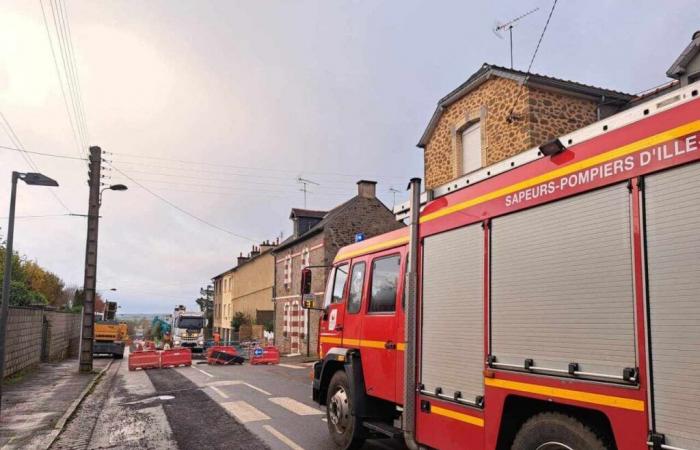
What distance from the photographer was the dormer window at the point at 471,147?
16.6 metres

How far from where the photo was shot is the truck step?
5.79m

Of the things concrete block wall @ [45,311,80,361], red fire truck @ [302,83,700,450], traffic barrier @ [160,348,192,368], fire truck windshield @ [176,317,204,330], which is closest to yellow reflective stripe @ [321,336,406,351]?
red fire truck @ [302,83,700,450]

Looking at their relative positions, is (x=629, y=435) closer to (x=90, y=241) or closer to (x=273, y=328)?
(x=90, y=241)

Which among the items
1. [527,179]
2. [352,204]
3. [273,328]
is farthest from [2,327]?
[273,328]

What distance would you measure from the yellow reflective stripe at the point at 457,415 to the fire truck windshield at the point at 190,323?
3755 cm

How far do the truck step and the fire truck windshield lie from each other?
35942 millimetres

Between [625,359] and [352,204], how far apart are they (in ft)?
92.1

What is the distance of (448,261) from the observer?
505 cm

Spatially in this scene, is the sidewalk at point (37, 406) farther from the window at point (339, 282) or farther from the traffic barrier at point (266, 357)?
the traffic barrier at point (266, 357)

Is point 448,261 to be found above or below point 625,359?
above

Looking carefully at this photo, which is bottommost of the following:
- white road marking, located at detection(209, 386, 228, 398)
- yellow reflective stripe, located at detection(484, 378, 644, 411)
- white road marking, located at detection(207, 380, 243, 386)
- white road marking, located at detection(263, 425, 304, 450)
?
white road marking, located at detection(207, 380, 243, 386)

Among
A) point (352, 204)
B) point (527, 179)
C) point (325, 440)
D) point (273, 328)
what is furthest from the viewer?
point (273, 328)

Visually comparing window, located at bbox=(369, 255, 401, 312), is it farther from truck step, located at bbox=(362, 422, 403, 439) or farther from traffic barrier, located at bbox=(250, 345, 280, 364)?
traffic barrier, located at bbox=(250, 345, 280, 364)

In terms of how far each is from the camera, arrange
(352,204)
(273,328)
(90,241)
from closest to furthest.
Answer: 1. (90,241)
2. (352,204)
3. (273,328)
